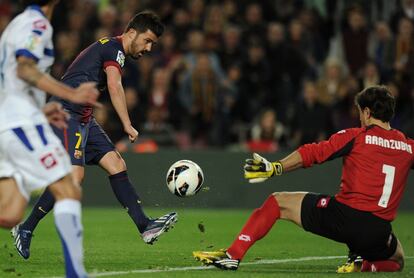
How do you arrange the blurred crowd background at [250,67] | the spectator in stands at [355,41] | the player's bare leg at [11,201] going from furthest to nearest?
the spectator in stands at [355,41], the blurred crowd background at [250,67], the player's bare leg at [11,201]

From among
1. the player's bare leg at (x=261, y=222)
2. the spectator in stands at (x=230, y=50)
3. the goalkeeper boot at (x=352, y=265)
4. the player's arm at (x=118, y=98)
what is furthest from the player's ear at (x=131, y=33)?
the spectator in stands at (x=230, y=50)

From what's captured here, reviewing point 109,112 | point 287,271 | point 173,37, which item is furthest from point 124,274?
point 173,37

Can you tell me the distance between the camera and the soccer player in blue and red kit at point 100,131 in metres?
9.73

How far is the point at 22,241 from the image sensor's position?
974cm

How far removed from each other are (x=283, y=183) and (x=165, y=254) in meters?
6.22

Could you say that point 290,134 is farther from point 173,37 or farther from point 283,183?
point 173,37

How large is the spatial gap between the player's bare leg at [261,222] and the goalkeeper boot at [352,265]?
0.59m

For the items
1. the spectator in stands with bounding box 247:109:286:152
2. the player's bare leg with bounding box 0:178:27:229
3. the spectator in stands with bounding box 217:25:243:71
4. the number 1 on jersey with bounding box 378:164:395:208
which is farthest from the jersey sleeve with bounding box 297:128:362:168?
the spectator in stands with bounding box 217:25:243:71

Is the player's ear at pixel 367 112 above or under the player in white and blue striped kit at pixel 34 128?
under

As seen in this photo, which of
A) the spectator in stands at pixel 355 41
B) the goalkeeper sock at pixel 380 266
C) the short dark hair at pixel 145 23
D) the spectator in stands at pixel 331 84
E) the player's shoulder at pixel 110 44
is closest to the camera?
the goalkeeper sock at pixel 380 266

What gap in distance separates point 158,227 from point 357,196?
2.09 metres

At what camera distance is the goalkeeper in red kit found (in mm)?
8617

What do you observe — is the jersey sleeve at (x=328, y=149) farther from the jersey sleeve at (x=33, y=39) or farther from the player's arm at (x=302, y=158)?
the jersey sleeve at (x=33, y=39)

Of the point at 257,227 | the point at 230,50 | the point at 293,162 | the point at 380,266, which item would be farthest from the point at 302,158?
the point at 230,50
